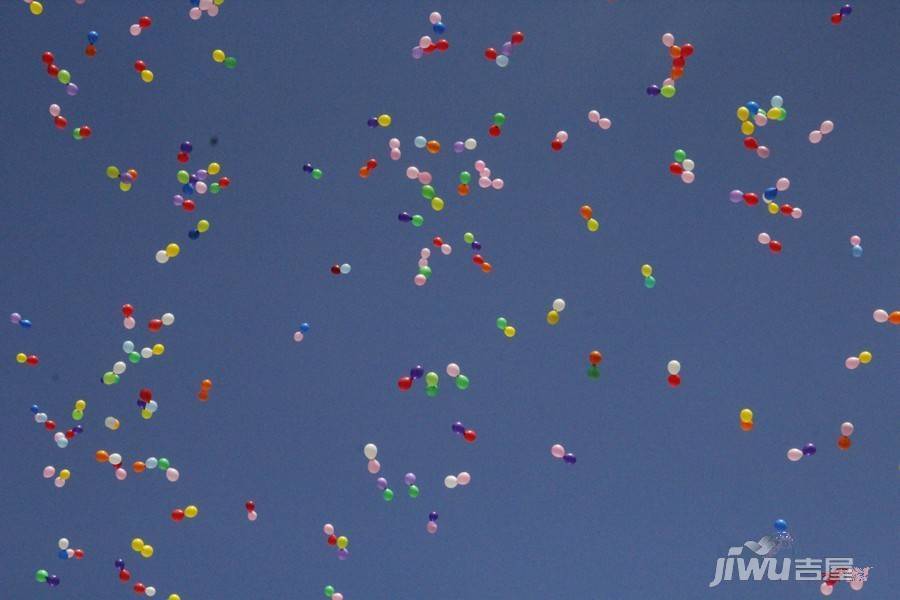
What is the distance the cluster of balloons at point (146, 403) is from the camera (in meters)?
3.03

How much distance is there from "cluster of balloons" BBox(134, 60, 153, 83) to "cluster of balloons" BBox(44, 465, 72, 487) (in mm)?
1095

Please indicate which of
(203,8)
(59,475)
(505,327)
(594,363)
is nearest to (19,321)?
(59,475)

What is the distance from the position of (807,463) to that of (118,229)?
2129mm

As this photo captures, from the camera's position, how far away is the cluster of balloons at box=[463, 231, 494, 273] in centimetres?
322

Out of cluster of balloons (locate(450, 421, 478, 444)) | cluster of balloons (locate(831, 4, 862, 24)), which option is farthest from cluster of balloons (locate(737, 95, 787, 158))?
cluster of balloons (locate(450, 421, 478, 444))

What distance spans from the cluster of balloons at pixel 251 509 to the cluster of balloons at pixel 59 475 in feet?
1.67

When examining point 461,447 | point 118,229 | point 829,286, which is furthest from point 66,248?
point 829,286

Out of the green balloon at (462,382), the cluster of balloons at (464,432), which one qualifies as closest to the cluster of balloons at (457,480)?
the cluster of balloons at (464,432)

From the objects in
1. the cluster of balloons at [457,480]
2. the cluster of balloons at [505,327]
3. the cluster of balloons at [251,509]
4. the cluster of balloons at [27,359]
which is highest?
the cluster of balloons at [505,327]

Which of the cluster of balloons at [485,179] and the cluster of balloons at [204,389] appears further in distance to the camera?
the cluster of balloons at [204,389]

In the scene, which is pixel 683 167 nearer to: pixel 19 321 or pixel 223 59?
pixel 223 59

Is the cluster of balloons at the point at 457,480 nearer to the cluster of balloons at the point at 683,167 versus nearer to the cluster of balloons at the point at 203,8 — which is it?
the cluster of balloons at the point at 683,167

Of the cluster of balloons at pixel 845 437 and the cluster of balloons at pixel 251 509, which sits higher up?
the cluster of balloons at pixel 845 437

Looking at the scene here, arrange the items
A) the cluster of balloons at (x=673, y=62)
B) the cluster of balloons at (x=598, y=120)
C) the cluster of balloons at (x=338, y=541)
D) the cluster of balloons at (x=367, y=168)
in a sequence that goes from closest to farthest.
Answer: the cluster of balloons at (x=673, y=62) → the cluster of balloons at (x=598, y=120) → the cluster of balloons at (x=367, y=168) → the cluster of balloons at (x=338, y=541)
